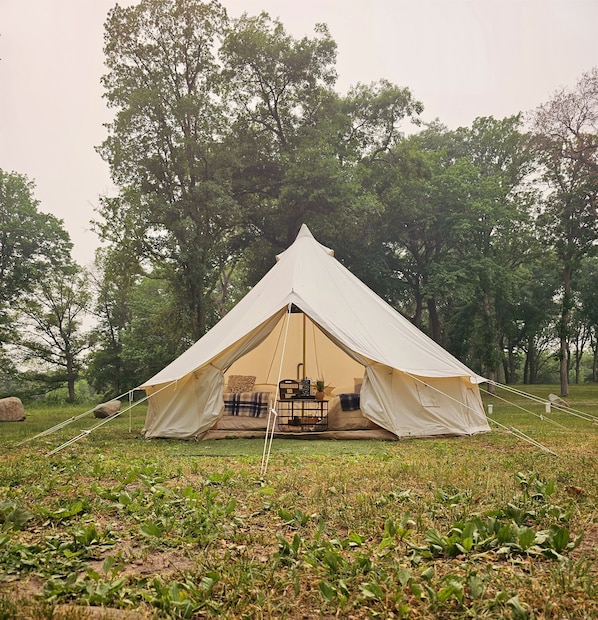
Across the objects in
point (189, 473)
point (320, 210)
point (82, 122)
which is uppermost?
point (82, 122)

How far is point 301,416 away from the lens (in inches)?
320

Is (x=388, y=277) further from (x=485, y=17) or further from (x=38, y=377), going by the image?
(x=38, y=377)

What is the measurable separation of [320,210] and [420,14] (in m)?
4.92

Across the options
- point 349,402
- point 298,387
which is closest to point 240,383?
point 298,387

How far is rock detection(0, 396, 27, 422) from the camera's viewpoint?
10.8m

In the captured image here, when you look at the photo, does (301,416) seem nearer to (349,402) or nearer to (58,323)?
(349,402)

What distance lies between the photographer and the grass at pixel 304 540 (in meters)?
1.87

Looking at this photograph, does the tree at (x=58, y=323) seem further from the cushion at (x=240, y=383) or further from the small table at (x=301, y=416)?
the small table at (x=301, y=416)

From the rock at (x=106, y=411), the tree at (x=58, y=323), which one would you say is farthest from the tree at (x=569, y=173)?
the tree at (x=58, y=323)

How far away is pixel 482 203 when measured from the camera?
15.8 metres

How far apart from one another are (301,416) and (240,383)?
101 inches

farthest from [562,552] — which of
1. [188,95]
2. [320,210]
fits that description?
[188,95]

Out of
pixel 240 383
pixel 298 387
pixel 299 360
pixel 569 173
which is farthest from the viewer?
pixel 569 173

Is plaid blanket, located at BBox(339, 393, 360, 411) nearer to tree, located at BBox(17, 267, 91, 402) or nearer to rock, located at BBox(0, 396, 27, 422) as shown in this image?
rock, located at BBox(0, 396, 27, 422)
